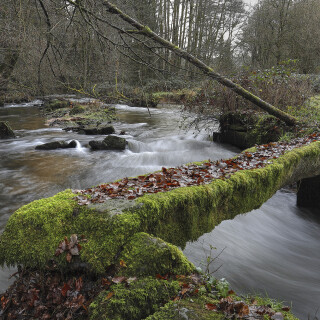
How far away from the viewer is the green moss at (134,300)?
1.86 meters

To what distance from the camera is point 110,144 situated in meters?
11.0

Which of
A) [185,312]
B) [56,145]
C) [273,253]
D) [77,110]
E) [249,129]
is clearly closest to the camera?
[185,312]

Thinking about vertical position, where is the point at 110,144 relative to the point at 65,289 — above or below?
below

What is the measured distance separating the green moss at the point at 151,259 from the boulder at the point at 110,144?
8819mm

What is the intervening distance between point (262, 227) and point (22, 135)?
12.0 m

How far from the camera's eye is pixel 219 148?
432 inches

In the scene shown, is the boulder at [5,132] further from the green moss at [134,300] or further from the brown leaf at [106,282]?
the green moss at [134,300]

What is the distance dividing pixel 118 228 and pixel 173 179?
1502 millimetres

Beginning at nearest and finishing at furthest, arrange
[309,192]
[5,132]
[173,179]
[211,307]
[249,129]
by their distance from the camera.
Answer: [211,307], [173,179], [309,192], [249,129], [5,132]

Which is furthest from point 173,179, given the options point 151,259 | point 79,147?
point 79,147

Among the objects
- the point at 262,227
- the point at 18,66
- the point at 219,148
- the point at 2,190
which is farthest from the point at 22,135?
the point at 262,227

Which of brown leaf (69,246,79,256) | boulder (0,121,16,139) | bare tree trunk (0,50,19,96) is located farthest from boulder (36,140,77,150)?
brown leaf (69,246,79,256)

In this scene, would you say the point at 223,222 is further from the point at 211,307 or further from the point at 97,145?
the point at 97,145

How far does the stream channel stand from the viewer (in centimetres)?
435
